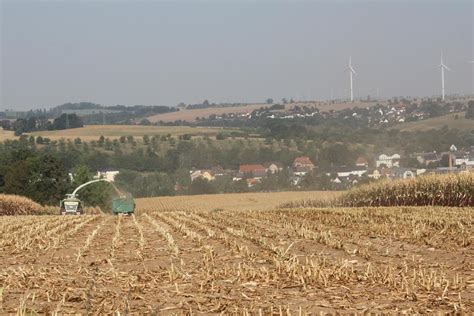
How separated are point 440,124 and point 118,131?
2349 inches

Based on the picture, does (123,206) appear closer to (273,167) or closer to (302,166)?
(302,166)

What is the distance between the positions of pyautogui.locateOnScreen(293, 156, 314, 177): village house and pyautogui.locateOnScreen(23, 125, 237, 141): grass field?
114 ft

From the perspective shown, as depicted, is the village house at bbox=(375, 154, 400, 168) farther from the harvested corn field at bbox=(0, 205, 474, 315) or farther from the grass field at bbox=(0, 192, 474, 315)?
the harvested corn field at bbox=(0, 205, 474, 315)

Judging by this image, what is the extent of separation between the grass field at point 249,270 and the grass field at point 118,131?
4285 inches

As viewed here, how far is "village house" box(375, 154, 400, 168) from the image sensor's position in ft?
244

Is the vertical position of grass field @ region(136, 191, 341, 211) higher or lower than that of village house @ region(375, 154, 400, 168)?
lower

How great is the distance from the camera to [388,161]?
249ft

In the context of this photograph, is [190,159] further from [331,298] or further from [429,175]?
[331,298]

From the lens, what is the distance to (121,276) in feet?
41.5

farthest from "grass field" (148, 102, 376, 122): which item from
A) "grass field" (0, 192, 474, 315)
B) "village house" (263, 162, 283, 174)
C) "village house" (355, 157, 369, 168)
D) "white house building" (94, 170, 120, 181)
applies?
"grass field" (0, 192, 474, 315)

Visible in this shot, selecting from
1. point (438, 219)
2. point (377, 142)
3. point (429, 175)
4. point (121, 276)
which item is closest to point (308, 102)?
point (377, 142)

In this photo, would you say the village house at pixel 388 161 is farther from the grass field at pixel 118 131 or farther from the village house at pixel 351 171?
the grass field at pixel 118 131

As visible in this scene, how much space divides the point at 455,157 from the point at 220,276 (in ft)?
187

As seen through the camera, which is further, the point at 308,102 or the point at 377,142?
the point at 308,102
